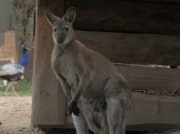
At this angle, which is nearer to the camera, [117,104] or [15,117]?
[117,104]

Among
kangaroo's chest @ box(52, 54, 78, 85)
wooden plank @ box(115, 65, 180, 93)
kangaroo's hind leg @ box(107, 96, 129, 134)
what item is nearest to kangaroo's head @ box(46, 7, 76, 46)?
kangaroo's chest @ box(52, 54, 78, 85)

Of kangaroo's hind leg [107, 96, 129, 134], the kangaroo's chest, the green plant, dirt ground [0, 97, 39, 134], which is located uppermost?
the kangaroo's chest

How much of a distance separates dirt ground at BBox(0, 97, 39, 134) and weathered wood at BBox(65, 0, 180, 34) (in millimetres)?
1444

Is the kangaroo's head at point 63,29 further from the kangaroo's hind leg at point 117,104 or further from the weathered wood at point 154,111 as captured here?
the weathered wood at point 154,111

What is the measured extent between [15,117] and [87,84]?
2627 millimetres

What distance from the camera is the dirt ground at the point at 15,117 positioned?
5.53m

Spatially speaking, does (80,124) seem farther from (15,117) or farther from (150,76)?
(15,117)

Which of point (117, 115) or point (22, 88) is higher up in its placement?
point (117, 115)

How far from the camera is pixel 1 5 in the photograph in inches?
527

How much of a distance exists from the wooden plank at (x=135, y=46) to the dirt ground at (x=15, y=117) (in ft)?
4.15

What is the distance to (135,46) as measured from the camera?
5.11m

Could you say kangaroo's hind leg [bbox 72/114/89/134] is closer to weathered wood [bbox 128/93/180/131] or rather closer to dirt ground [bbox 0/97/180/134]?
weathered wood [bbox 128/93/180/131]

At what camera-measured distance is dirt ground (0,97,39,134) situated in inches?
218

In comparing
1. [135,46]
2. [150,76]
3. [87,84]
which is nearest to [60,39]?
[87,84]
